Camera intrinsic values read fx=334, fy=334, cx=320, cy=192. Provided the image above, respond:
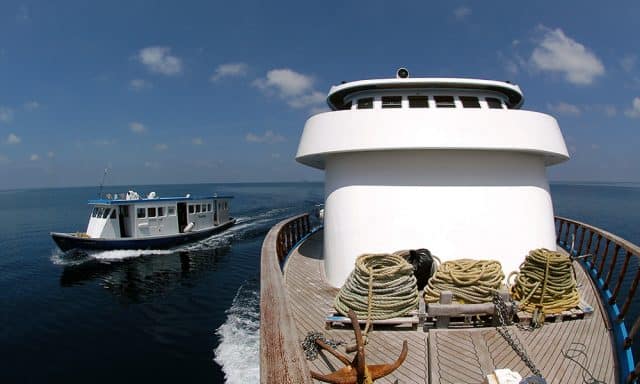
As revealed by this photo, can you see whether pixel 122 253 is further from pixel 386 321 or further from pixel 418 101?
pixel 386 321

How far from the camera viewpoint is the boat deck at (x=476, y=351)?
4.04 metres

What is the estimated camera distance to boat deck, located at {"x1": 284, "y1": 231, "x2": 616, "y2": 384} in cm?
404

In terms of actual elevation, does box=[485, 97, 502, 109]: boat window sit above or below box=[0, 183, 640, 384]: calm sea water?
above

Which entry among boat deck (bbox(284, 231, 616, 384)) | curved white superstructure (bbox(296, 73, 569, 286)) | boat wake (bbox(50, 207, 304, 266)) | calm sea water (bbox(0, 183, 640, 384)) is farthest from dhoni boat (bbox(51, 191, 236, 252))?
boat deck (bbox(284, 231, 616, 384))

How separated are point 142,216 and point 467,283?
26.8m

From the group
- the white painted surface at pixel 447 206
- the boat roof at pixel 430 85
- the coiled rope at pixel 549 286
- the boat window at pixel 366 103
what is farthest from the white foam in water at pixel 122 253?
the coiled rope at pixel 549 286

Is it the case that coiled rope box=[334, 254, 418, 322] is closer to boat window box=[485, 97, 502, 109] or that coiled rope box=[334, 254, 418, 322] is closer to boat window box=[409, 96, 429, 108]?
boat window box=[409, 96, 429, 108]

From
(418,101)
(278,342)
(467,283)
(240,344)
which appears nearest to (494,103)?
(418,101)

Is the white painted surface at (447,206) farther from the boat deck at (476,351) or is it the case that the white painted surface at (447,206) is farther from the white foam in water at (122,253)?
the white foam in water at (122,253)

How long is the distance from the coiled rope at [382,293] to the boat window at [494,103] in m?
5.38

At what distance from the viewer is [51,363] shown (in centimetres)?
1042

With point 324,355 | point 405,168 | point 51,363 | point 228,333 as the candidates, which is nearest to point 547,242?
point 405,168

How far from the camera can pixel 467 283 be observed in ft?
18.0

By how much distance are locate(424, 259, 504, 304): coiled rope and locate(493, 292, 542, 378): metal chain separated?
21cm
